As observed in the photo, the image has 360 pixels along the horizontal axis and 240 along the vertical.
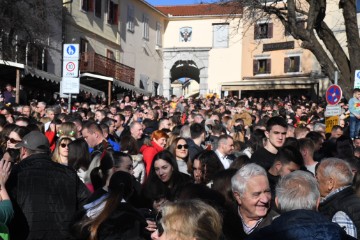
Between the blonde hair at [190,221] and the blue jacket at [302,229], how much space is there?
0.34 metres

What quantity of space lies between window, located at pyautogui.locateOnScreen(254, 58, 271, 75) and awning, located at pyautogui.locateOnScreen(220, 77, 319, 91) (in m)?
0.97

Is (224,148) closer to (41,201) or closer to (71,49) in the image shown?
(41,201)

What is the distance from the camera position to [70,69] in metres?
13.0

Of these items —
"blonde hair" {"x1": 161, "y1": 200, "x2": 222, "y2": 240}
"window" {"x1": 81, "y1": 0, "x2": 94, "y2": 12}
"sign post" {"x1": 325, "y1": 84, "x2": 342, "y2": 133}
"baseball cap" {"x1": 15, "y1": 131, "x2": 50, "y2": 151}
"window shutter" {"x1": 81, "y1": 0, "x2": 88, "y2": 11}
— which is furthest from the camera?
"window" {"x1": 81, "y1": 0, "x2": 94, "y2": 12}

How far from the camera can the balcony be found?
3297 centimetres

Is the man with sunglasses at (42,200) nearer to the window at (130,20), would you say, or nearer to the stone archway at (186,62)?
the window at (130,20)

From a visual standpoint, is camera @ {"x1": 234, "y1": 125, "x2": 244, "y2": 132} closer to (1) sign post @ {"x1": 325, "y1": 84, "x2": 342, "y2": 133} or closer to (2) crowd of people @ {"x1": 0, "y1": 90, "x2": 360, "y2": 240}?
(1) sign post @ {"x1": 325, "y1": 84, "x2": 342, "y2": 133}

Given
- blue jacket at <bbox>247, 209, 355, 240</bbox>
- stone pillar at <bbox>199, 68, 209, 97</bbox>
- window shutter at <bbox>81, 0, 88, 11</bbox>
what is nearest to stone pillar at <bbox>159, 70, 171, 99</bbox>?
stone pillar at <bbox>199, 68, 209, 97</bbox>

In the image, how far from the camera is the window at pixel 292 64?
40634 mm

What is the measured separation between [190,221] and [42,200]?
2082mm

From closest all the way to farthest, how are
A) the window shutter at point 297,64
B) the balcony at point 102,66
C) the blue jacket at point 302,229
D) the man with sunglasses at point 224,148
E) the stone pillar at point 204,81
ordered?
1. the blue jacket at point 302,229
2. the man with sunglasses at point 224,148
3. the balcony at point 102,66
4. the window shutter at point 297,64
5. the stone pillar at point 204,81

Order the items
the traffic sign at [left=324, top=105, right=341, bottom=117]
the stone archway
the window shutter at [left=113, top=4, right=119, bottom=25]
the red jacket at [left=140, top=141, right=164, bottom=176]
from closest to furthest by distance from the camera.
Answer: the red jacket at [left=140, top=141, right=164, bottom=176]
the traffic sign at [left=324, top=105, right=341, bottom=117]
the window shutter at [left=113, top=4, right=119, bottom=25]
the stone archway

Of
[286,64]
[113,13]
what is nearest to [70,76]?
[113,13]

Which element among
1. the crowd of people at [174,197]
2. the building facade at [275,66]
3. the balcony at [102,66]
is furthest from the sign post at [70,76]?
the building facade at [275,66]
